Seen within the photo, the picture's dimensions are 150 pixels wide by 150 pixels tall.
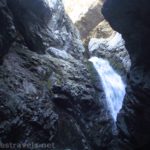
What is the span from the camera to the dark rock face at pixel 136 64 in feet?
31.6

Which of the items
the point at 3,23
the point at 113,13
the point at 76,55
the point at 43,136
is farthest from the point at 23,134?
the point at 76,55

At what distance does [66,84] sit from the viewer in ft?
48.8

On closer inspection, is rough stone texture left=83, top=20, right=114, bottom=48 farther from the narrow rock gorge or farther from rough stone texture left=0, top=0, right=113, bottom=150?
rough stone texture left=0, top=0, right=113, bottom=150

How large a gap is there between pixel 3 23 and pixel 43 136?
221 inches

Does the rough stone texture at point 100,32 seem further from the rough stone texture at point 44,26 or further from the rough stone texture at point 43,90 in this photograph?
the rough stone texture at point 43,90

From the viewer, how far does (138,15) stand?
9.59 metres

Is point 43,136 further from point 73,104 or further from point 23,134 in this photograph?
point 73,104

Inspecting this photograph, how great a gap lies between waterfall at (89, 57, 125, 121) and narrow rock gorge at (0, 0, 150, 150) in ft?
0.23

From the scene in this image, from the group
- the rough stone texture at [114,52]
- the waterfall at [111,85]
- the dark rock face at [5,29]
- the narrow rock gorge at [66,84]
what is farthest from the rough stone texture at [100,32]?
the dark rock face at [5,29]

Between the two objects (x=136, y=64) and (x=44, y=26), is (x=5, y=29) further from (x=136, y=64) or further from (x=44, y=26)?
(x=44, y=26)

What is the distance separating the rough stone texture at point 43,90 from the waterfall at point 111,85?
0.70 m

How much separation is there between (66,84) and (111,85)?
500cm

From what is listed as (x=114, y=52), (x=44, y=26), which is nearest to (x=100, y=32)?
(x=114, y=52)

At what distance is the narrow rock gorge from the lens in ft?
33.9
